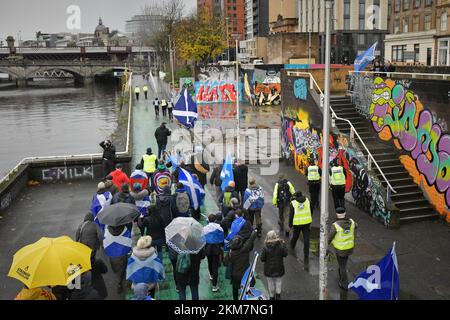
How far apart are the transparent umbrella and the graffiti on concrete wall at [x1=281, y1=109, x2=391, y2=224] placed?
6994mm

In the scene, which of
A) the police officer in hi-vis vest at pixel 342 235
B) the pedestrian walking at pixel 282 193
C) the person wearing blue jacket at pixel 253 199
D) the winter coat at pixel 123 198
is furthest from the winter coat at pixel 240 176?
the police officer in hi-vis vest at pixel 342 235

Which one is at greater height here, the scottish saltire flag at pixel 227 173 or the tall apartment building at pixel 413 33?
the tall apartment building at pixel 413 33

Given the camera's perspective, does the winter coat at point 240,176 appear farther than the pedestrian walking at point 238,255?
Yes

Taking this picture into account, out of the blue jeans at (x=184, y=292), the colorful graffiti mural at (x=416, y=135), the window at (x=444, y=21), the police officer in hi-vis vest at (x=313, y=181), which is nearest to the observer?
the blue jeans at (x=184, y=292)

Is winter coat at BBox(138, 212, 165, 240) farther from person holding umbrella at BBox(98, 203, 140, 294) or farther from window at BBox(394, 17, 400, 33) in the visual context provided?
window at BBox(394, 17, 400, 33)

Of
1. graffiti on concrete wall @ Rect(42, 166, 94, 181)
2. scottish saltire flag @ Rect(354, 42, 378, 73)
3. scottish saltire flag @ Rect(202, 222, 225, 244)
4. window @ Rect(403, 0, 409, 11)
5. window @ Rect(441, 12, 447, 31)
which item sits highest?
window @ Rect(403, 0, 409, 11)

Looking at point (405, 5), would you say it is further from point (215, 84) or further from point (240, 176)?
point (240, 176)

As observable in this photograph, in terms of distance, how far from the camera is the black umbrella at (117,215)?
8984 millimetres

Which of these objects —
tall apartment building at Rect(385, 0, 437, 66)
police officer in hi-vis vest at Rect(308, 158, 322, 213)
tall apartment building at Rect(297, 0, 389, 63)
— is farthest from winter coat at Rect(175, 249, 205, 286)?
tall apartment building at Rect(297, 0, 389, 63)

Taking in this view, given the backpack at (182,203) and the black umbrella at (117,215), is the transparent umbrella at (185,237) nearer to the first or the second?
the black umbrella at (117,215)

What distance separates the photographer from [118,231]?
30.1ft

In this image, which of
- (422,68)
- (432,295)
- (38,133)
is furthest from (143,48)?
(432,295)

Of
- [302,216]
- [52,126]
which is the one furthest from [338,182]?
[52,126]

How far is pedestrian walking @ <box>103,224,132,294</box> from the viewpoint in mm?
9188
